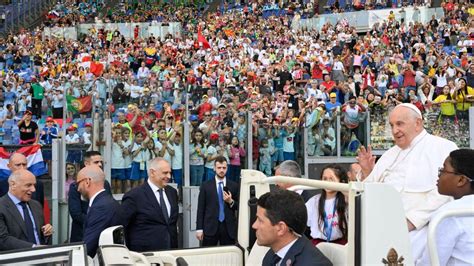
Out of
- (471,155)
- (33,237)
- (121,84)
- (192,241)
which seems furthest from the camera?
(121,84)

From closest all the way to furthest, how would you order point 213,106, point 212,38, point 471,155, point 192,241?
A: point 471,155 → point 192,241 → point 213,106 → point 212,38

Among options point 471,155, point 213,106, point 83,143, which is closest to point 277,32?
point 213,106

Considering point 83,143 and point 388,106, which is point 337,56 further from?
point 83,143

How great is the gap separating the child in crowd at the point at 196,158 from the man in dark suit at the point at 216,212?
347 cm

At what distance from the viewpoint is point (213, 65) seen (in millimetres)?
29203

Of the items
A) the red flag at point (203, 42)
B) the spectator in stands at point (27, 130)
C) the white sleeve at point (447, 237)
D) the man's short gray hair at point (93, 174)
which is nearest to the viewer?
the white sleeve at point (447, 237)

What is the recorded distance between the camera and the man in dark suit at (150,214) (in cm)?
830

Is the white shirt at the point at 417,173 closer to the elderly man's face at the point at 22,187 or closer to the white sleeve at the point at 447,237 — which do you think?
the white sleeve at the point at 447,237

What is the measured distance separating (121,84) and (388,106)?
5997 mm

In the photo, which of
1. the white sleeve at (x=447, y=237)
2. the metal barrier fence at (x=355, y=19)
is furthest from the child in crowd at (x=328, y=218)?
the metal barrier fence at (x=355, y=19)

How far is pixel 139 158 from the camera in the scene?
1339cm

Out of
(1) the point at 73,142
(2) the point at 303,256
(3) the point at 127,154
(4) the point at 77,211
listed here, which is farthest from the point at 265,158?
(2) the point at 303,256

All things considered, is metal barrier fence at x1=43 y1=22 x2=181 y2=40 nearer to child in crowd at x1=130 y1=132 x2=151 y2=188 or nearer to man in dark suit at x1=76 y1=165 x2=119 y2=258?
child in crowd at x1=130 y1=132 x2=151 y2=188

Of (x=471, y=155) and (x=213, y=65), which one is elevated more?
(x=213, y=65)
